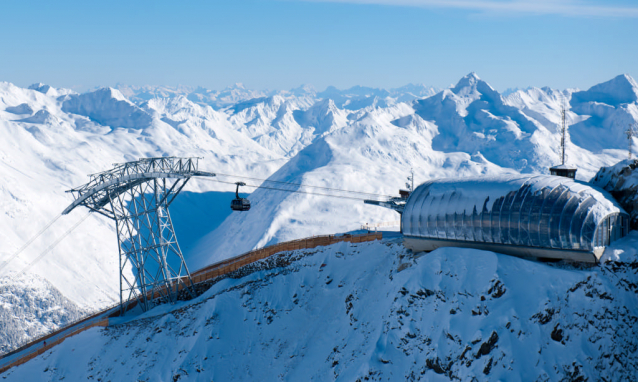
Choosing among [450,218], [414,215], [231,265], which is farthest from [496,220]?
[231,265]

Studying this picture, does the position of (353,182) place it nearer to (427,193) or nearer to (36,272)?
(36,272)

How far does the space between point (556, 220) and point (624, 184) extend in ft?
27.8

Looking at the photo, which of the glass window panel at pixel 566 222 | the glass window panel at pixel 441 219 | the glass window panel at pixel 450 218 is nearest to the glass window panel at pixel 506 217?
the glass window panel at pixel 566 222

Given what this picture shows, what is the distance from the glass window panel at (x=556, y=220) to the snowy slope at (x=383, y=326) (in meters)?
1.65

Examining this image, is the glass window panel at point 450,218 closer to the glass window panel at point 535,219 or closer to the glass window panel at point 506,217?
the glass window panel at point 506,217

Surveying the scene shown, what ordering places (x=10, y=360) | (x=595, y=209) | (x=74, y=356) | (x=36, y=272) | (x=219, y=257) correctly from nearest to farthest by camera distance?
(x=595, y=209)
(x=74, y=356)
(x=10, y=360)
(x=36, y=272)
(x=219, y=257)

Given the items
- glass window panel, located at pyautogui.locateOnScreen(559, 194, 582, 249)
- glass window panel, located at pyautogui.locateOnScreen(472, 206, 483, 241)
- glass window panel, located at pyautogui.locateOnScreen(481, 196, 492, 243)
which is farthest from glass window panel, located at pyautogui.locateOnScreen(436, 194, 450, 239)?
glass window panel, located at pyautogui.locateOnScreen(559, 194, 582, 249)

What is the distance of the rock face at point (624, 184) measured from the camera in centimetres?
3756

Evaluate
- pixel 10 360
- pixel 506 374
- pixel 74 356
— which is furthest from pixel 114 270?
pixel 506 374

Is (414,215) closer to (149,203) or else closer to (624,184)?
(624,184)

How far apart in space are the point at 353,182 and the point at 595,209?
119m

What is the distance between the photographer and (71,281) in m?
126

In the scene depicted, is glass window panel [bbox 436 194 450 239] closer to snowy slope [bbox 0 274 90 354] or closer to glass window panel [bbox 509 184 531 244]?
glass window panel [bbox 509 184 531 244]

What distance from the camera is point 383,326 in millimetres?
36188
